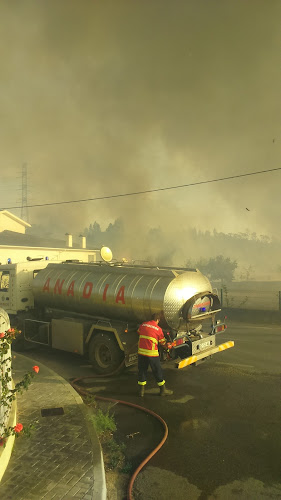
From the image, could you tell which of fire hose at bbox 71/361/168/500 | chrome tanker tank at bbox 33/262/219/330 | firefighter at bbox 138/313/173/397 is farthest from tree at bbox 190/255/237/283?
firefighter at bbox 138/313/173/397

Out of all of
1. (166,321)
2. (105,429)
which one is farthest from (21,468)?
(166,321)

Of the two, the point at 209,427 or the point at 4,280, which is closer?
the point at 209,427

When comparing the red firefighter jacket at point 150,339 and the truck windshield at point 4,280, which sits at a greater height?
the truck windshield at point 4,280

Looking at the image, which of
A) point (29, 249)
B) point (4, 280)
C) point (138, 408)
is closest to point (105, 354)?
point (138, 408)

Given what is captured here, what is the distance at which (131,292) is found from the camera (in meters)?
7.79

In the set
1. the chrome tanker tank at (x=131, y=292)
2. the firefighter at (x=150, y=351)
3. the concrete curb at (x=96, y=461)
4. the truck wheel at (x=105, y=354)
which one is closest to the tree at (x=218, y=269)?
the chrome tanker tank at (x=131, y=292)

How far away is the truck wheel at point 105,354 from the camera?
312 inches

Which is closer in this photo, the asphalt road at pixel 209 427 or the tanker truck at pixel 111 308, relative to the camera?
the asphalt road at pixel 209 427

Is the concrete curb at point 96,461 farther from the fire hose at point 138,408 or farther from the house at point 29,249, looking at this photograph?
the house at point 29,249

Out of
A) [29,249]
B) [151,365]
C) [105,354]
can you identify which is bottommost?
[105,354]

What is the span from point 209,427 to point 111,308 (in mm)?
3565

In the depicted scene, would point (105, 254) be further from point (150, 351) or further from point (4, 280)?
point (150, 351)

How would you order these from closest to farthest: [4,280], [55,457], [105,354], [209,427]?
[55,457]
[209,427]
[105,354]
[4,280]

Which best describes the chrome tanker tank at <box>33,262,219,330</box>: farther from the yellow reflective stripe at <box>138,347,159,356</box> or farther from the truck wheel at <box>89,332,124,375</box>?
the yellow reflective stripe at <box>138,347,159,356</box>
